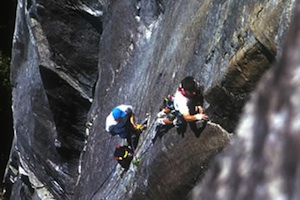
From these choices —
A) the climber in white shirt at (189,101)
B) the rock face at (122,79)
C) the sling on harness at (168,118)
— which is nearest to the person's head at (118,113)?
the rock face at (122,79)

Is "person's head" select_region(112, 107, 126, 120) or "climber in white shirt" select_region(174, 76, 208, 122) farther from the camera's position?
"person's head" select_region(112, 107, 126, 120)

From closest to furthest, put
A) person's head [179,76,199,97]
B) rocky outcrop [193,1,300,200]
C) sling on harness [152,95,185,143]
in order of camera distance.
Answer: rocky outcrop [193,1,300,200] → person's head [179,76,199,97] → sling on harness [152,95,185,143]

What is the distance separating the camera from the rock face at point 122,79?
6016 mm

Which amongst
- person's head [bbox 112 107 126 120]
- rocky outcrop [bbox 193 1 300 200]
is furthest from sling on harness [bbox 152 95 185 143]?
rocky outcrop [bbox 193 1 300 200]

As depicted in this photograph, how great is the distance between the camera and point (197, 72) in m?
6.76

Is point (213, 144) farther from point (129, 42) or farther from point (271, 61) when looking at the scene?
point (129, 42)

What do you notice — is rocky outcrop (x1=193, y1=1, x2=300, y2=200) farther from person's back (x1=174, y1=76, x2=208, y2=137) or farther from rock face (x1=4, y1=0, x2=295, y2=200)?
person's back (x1=174, y1=76, x2=208, y2=137)

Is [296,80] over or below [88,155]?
over

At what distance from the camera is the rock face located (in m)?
6.02

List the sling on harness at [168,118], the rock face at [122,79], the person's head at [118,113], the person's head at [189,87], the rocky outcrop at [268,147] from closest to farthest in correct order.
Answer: the rocky outcrop at [268,147]
the rock face at [122,79]
the person's head at [189,87]
the sling on harness at [168,118]
the person's head at [118,113]

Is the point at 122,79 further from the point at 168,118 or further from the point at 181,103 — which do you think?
the point at 181,103

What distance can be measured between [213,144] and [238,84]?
30.4 inches

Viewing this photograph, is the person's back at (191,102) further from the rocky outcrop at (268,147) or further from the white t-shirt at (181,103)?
the rocky outcrop at (268,147)

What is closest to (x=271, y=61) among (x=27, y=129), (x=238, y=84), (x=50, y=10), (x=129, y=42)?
(x=238, y=84)
